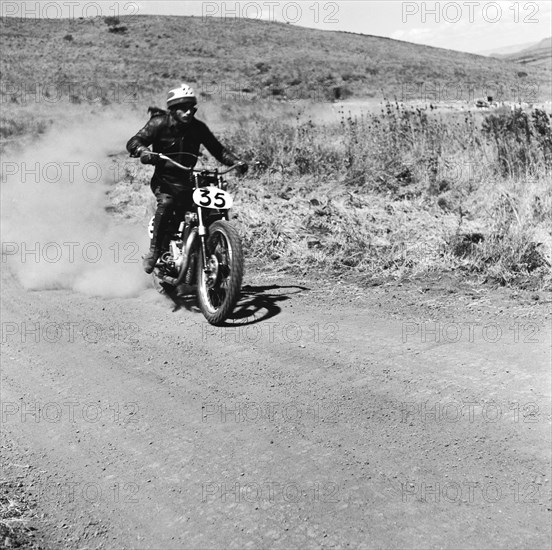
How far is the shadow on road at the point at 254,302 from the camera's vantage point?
6.50m

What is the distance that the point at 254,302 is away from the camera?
22.7ft

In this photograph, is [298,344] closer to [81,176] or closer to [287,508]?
[287,508]

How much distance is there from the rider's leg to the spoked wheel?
67 centimetres

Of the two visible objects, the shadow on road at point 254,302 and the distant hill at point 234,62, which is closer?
the shadow on road at point 254,302

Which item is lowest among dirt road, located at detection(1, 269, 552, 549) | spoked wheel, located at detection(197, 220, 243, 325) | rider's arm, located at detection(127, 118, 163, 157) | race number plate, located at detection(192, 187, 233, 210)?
dirt road, located at detection(1, 269, 552, 549)

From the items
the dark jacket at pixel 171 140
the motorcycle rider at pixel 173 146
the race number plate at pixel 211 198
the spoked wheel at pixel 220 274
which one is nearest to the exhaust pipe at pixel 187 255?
the spoked wheel at pixel 220 274

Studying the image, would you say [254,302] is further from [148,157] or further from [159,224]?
[148,157]

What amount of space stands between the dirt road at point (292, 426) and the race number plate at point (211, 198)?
3.57 feet

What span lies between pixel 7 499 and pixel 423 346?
126 inches

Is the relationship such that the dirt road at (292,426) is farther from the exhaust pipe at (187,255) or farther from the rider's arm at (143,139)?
the rider's arm at (143,139)

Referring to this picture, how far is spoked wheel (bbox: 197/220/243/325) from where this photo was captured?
608 cm

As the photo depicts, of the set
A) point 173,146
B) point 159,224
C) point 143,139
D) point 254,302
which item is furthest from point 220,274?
point 143,139

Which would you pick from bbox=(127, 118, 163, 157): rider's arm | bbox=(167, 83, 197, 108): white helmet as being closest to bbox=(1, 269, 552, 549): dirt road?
bbox=(127, 118, 163, 157): rider's arm

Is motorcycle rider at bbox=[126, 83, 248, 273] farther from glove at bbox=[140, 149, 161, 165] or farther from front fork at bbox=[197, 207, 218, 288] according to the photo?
front fork at bbox=[197, 207, 218, 288]
